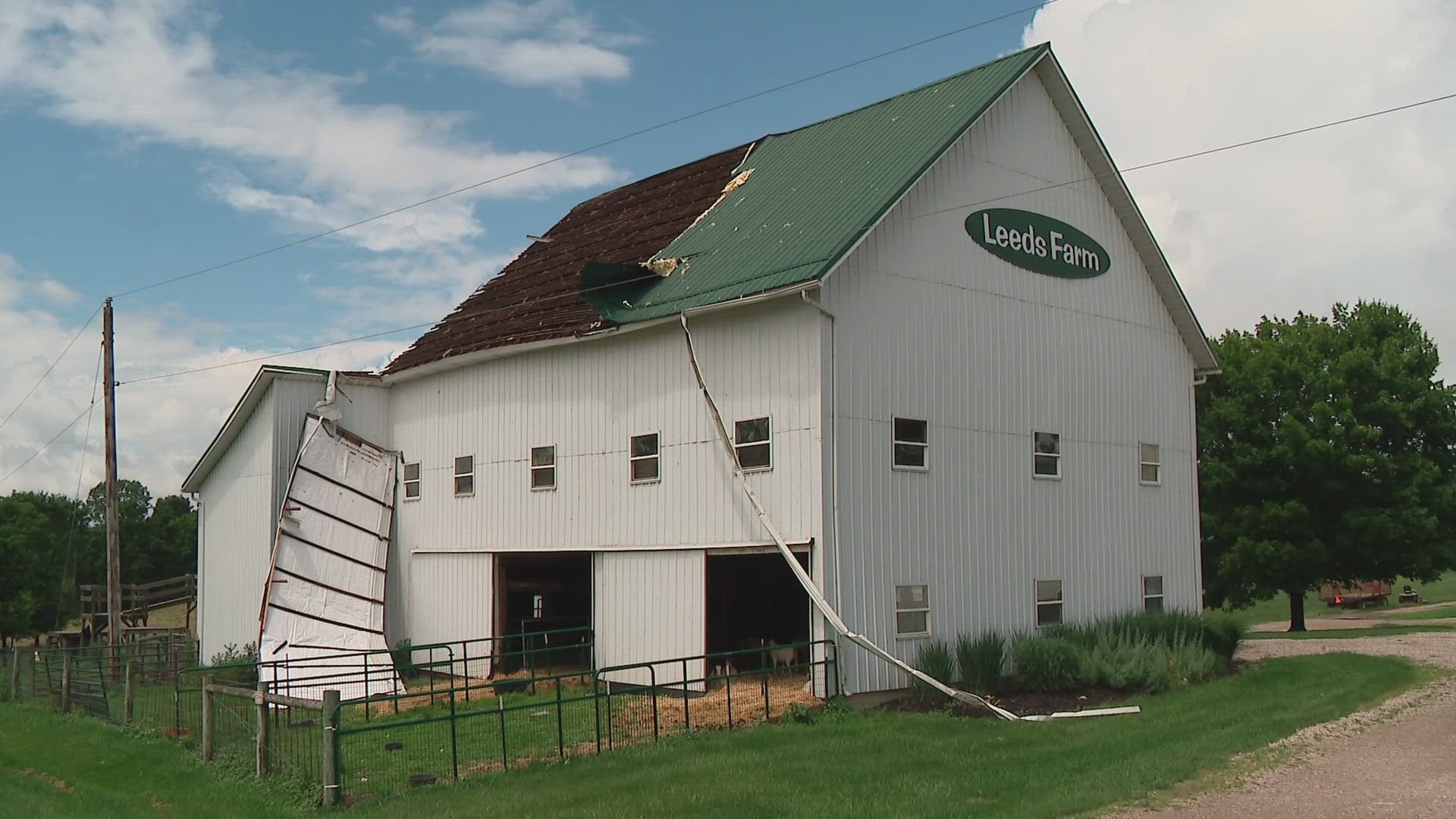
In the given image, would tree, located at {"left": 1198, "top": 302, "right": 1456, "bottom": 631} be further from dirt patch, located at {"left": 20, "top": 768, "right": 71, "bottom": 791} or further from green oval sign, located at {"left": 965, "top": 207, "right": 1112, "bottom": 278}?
dirt patch, located at {"left": 20, "top": 768, "right": 71, "bottom": 791}

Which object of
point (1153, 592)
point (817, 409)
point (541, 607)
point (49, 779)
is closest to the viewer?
point (49, 779)

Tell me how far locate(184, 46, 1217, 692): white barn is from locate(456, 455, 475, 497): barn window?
0.22 feet

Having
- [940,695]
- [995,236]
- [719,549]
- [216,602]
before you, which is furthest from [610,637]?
[216,602]

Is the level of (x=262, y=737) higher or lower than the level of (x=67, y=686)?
higher

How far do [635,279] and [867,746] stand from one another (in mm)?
10009

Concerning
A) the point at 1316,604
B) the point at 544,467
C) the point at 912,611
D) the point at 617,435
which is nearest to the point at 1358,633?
the point at 912,611

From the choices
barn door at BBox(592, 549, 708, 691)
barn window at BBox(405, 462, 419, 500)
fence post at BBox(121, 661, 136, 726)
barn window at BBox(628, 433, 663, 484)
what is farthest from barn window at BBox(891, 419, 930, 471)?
fence post at BBox(121, 661, 136, 726)

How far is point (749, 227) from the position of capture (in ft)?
71.1

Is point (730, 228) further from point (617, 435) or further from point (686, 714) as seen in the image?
point (686, 714)

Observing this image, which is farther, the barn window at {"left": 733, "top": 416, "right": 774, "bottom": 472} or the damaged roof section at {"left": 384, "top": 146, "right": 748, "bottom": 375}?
the damaged roof section at {"left": 384, "top": 146, "right": 748, "bottom": 375}

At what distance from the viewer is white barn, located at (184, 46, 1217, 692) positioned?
18.8 metres

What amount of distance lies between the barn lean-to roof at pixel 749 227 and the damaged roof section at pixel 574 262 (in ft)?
0.14

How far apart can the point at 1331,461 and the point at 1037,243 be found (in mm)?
20076

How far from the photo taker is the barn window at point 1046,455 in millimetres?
21312
